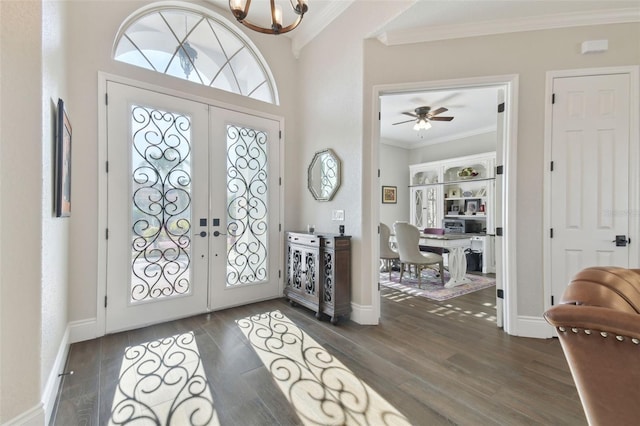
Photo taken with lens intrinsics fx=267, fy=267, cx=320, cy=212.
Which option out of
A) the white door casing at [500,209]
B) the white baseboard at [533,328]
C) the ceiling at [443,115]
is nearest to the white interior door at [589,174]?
the white baseboard at [533,328]

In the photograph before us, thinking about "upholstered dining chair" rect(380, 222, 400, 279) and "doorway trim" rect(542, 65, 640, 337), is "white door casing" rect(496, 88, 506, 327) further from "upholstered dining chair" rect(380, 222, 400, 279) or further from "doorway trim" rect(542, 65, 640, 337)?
"upholstered dining chair" rect(380, 222, 400, 279)

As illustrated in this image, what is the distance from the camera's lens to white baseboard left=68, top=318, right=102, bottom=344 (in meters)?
2.42

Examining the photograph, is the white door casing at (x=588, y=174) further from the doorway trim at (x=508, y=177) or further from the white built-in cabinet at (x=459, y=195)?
the white built-in cabinet at (x=459, y=195)

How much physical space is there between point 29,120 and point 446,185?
6.98 m

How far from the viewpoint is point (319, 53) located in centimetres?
360

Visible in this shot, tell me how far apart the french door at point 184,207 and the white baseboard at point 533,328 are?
2817 mm

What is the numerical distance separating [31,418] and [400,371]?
219 centimetres

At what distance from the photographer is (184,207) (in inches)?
117

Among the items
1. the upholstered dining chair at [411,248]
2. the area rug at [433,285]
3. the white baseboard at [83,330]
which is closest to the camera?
the white baseboard at [83,330]

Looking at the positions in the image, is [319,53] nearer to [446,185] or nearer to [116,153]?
[116,153]

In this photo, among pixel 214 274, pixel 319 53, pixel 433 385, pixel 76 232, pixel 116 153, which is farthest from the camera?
pixel 319 53

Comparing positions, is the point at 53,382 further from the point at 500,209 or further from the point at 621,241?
the point at 621,241

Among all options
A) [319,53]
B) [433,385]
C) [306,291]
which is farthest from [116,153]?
[433,385]

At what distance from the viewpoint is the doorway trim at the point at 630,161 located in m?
2.44
